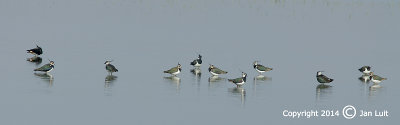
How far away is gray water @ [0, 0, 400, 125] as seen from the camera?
29.7 metres

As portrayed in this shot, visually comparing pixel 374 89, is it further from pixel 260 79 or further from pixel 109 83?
pixel 109 83

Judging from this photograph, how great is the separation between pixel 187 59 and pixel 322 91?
29.8 feet

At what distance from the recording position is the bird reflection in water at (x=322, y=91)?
33938 mm

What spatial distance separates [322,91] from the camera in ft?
116

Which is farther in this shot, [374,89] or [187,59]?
[187,59]

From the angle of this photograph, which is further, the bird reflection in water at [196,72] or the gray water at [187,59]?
the bird reflection in water at [196,72]

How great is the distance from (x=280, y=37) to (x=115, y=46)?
36.9ft

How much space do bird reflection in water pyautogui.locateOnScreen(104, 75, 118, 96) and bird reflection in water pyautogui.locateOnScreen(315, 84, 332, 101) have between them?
673 centimetres

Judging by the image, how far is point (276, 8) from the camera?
72.6 meters

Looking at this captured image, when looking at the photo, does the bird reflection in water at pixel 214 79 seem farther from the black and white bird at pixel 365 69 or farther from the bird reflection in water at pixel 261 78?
the black and white bird at pixel 365 69

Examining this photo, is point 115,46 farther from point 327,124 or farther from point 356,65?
point 327,124

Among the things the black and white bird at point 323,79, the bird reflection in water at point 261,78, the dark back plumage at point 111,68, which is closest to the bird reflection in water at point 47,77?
the dark back plumage at point 111,68

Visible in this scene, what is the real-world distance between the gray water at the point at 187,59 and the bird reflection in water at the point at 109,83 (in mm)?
44

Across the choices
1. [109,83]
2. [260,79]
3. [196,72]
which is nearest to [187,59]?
[196,72]
